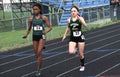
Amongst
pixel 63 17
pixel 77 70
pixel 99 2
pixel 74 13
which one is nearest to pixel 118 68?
pixel 77 70

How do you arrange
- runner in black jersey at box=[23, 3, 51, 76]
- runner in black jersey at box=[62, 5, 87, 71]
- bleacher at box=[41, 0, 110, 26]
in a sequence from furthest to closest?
bleacher at box=[41, 0, 110, 26] < runner in black jersey at box=[62, 5, 87, 71] < runner in black jersey at box=[23, 3, 51, 76]

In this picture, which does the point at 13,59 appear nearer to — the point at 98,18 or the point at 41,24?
the point at 41,24

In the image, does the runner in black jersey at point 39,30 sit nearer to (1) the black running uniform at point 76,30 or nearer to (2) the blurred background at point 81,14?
(1) the black running uniform at point 76,30

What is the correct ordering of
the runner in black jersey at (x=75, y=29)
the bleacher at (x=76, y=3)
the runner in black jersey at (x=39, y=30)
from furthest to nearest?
the bleacher at (x=76, y=3), the runner in black jersey at (x=75, y=29), the runner in black jersey at (x=39, y=30)

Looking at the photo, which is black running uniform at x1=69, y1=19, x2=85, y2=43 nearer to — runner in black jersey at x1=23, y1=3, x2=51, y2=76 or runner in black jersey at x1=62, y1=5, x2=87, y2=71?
runner in black jersey at x1=62, y1=5, x2=87, y2=71

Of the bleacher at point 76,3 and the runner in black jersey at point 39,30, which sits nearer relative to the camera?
the runner in black jersey at point 39,30

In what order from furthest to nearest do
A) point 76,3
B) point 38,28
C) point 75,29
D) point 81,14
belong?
point 76,3, point 81,14, point 75,29, point 38,28

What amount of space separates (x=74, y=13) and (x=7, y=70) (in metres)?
2.90

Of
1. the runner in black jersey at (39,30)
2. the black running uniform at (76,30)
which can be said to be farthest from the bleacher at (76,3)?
the runner in black jersey at (39,30)

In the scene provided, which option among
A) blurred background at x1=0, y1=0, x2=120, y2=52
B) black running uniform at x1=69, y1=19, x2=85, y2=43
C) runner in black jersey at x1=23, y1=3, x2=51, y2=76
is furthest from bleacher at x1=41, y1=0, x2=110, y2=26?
runner in black jersey at x1=23, y1=3, x2=51, y2=76

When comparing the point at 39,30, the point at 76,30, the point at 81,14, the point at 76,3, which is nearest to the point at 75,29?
the point at 76,30

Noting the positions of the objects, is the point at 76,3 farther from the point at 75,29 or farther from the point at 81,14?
the point at 75,29

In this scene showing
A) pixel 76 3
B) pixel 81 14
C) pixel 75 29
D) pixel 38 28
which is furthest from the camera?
pixel 76 3

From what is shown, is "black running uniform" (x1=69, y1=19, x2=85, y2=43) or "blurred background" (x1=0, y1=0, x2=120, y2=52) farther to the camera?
"blurred background" (x1=0, y1=0, x2=120, y2=52)
